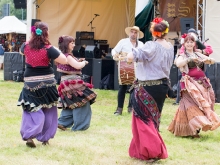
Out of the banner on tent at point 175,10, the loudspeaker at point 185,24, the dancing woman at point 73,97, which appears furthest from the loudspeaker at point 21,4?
the dancing woman at point 73,97

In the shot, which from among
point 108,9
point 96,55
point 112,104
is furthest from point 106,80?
point 108,9

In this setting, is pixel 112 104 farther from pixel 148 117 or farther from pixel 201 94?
pixel 148 117

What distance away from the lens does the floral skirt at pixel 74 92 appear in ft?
22.7

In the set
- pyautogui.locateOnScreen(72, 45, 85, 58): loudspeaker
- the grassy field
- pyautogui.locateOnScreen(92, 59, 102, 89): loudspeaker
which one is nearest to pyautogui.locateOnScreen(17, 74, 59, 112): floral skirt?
the grassy field

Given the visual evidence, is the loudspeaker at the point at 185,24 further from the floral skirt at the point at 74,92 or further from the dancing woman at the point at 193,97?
the floral skirt at the point at 74,92

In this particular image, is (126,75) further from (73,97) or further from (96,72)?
(96,72)

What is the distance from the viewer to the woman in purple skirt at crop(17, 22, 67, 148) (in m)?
5.66

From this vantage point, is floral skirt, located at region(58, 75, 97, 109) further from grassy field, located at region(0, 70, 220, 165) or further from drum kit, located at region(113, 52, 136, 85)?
drum kit, located at region(113, 52, 136, 85)

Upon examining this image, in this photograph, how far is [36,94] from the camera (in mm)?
5746

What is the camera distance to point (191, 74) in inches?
269

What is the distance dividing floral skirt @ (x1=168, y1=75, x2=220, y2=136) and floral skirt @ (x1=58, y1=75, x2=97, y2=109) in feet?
4.32

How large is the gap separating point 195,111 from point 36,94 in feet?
7.55

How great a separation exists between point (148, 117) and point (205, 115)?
180 cm

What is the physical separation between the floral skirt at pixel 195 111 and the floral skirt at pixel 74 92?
1.32 metres
